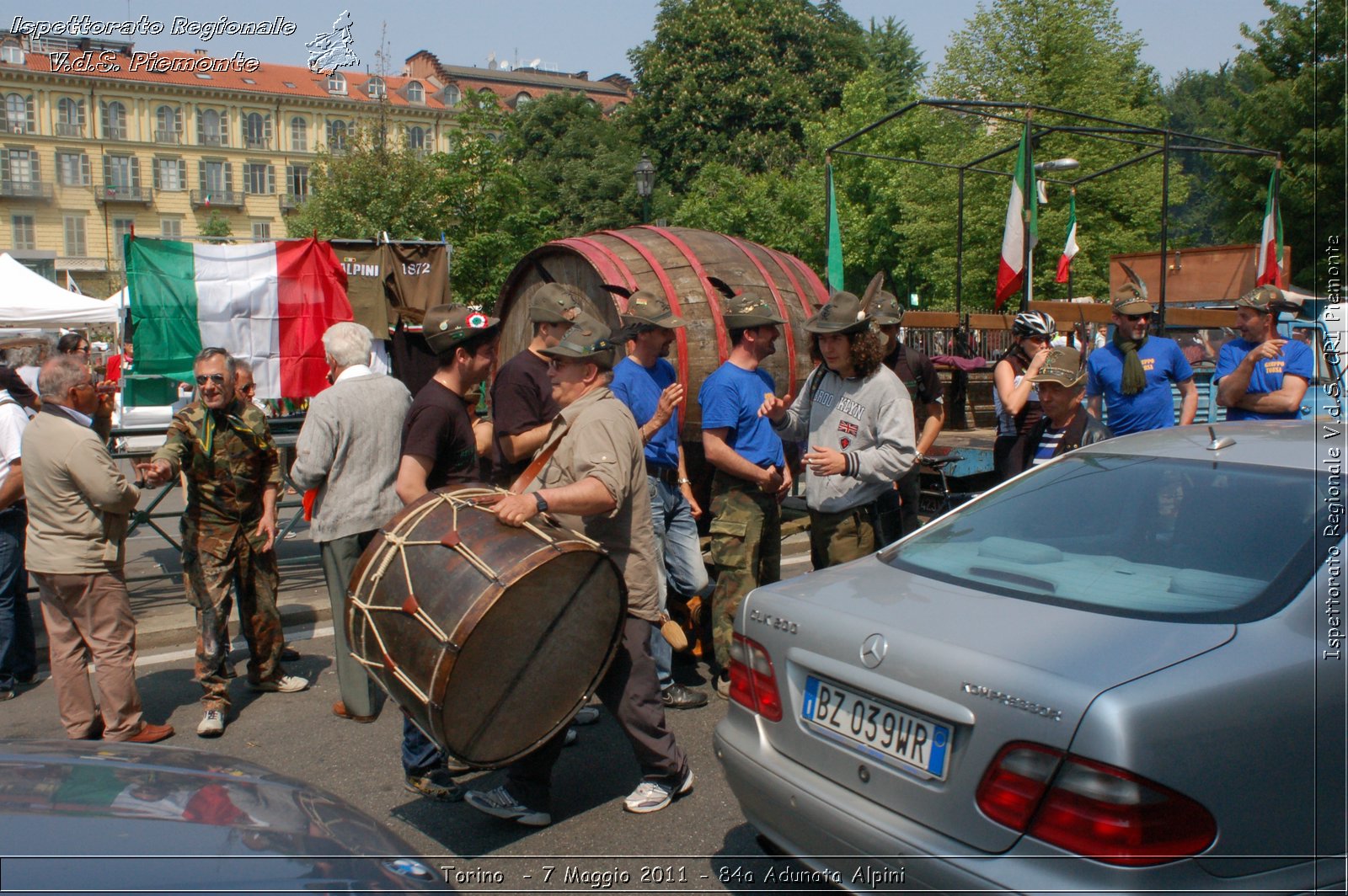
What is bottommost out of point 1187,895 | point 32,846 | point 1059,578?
point 1187,895

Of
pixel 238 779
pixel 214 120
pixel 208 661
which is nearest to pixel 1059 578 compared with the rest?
pixel 238 779

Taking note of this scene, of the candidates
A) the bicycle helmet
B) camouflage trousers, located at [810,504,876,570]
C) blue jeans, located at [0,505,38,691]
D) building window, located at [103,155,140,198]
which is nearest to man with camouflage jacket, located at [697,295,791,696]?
camouflage trousers, located at [810,504,876,570]

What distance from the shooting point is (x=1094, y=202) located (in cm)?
2347

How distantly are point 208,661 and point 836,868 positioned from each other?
349 centimetres

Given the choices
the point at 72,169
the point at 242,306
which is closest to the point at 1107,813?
the point at 242,306

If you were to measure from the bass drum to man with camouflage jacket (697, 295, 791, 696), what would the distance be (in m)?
1.45

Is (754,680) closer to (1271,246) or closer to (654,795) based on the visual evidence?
(654,795)

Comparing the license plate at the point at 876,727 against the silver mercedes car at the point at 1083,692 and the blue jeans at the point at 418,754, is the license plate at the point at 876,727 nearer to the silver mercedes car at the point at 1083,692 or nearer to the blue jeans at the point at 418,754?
the silver mercedes car at the point at 1083,692

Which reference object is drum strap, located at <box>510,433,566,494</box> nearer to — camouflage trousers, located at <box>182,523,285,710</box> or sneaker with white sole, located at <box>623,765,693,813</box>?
sneaker with white sole, located at <box>623,765,693,813</box>

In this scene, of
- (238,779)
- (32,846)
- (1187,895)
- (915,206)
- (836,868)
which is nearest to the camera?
(32,846)

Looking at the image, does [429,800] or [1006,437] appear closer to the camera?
[429,800]

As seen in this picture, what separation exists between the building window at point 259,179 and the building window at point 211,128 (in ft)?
10.1

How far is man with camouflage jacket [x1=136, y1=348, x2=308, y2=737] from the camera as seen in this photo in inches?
194

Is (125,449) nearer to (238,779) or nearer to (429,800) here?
(429,800)
